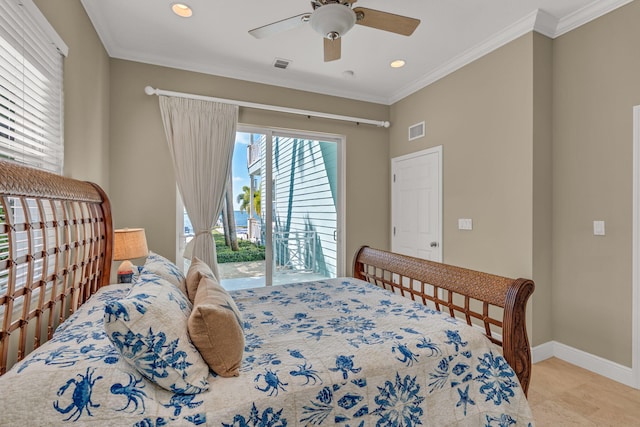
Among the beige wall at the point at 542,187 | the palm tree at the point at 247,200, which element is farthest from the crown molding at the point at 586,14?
the palm tree at the point at 247,200

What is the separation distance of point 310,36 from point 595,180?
2.64 m

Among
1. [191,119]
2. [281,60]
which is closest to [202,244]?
[191,119]

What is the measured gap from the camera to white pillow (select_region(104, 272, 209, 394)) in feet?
3.10

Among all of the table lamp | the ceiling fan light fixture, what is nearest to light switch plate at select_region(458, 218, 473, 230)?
the ceiling fan light fixture

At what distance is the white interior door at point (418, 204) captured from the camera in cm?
359

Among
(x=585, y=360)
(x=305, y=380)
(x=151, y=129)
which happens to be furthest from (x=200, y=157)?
(x=585, y=360)

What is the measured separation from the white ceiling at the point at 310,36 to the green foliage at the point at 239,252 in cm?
185

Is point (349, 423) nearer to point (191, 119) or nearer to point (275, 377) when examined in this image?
point (275, 377)

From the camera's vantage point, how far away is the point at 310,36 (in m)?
2.83

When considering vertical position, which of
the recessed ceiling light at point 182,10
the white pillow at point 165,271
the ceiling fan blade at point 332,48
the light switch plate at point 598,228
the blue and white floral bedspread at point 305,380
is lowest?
the blue and white floral bedspread at point 305,380

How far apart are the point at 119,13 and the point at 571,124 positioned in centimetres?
380

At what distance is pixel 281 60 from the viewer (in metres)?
3.26

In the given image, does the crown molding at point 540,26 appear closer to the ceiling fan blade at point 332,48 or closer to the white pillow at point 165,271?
the ceiling fan blade at point 332,48

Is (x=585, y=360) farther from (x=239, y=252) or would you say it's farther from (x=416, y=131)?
(x=239, y=252)
